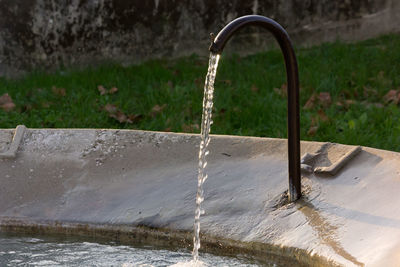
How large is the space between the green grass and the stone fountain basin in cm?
118

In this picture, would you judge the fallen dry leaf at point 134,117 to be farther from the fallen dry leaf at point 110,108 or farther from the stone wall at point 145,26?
the stone wall at point 145,26

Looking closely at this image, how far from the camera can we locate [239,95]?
14.2ft

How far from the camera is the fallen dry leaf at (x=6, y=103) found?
166 inches

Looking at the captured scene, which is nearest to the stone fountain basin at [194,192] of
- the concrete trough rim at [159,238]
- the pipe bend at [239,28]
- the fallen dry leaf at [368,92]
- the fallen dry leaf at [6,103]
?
the concrete trough rim at [159,238]

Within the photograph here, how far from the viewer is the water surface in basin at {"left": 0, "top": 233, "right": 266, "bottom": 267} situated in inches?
84.1

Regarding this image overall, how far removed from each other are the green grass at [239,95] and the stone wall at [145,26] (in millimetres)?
149

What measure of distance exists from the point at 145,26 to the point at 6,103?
1281 mm

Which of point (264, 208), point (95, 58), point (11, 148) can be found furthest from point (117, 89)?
point (264, 208)

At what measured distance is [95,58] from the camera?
5.01 m

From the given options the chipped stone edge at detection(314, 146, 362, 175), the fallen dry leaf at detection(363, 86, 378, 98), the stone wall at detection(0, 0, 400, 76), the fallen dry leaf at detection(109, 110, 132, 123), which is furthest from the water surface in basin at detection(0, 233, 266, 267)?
the stone wall at detection(0, 0, 400, 76)

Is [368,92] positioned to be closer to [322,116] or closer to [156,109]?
[322,116]

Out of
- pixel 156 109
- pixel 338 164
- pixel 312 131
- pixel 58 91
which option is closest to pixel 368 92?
pixel 312 131

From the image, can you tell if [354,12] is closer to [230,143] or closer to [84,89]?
[84,89]

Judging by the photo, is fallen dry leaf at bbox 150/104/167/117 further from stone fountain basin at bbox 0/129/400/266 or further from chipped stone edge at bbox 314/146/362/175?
chipped stone edge at bbox 314/146/362/175
